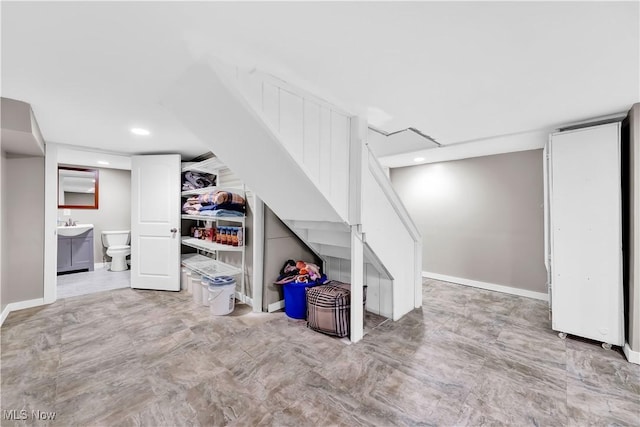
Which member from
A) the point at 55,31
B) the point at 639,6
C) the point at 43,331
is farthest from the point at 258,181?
the point at 43,331

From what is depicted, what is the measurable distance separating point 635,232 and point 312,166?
2.81 meters

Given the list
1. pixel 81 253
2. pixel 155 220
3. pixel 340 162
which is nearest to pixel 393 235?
pixel 340 162

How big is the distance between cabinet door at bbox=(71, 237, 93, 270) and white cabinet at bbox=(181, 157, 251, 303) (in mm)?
2153

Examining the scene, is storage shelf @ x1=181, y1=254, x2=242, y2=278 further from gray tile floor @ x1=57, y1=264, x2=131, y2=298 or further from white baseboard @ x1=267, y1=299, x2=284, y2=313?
gray tile floor @ x1=57, y1=264, x2=131, y2=298

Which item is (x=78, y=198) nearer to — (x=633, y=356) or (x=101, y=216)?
(x=101, y=216)

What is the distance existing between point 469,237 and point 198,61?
4508 mm

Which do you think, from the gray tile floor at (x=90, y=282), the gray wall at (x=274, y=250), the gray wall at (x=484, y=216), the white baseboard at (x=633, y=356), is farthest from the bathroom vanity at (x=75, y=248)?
the white baseboard at (x=633, y=356)

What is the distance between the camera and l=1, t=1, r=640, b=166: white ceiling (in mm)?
1212

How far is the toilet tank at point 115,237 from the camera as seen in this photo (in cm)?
527

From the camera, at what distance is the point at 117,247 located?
5270mm

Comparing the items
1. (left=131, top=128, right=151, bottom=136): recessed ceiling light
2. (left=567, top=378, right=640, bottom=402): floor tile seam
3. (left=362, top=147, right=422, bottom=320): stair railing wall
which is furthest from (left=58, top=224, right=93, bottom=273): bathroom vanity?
(left=567, top=378, right=640, bottom=402): floor tile seam

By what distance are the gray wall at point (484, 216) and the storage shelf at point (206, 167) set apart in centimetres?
348

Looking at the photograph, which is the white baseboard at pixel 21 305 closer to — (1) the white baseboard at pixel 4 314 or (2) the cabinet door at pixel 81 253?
(1) the white baseboard at pixel 4 314

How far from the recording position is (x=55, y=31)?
4.41ft
